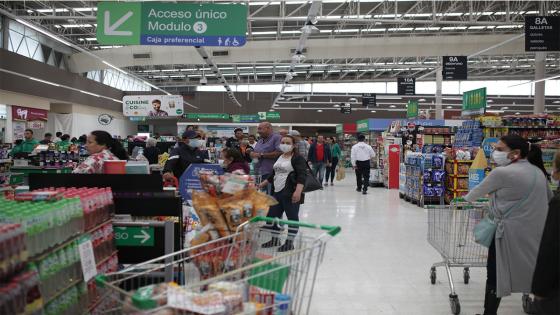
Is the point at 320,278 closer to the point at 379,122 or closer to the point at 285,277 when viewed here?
the point at 285,277

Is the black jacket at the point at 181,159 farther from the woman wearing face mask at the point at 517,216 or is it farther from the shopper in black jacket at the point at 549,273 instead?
the shopper in black jacket at the point at 549,273

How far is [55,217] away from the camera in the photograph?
1.86m

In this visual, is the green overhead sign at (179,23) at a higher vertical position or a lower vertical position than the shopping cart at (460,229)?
higher

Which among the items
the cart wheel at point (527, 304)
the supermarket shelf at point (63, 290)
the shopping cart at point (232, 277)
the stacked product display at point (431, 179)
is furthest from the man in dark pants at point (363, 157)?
the supermarket shelf at point (63, 290)

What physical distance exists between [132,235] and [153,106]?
17.5 meters

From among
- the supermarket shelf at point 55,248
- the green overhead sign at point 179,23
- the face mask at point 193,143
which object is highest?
the green overhead sign at point 179,23

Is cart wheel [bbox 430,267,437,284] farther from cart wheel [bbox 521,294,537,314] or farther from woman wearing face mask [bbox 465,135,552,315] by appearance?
woman wearing face mask [bbox 465,135,552,315]

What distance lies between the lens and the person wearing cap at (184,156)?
6.54 meters

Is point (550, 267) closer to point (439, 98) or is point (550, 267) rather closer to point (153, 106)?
point (153, 106)

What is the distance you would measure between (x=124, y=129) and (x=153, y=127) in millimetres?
3558

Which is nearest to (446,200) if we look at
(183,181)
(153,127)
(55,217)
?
(183,181)

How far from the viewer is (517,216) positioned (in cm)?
350

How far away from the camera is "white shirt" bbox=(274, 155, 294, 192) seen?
244 inches

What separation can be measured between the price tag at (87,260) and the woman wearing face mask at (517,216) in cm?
264
